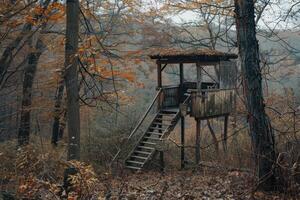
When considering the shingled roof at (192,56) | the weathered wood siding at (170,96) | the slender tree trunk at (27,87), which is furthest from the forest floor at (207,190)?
the slender tree trunk at (27,87)

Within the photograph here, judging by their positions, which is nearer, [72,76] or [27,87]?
[72,76]

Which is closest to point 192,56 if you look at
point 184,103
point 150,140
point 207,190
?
point 184,103

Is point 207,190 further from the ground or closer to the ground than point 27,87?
closer to the ground

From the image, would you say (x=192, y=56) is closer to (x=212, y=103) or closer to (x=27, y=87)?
(x=212, y=103)

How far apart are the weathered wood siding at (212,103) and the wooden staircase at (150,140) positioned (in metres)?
1.00

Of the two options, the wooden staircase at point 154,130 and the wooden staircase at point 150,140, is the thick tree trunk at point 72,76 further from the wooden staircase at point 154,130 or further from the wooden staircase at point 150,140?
the wooden staircase at point 150,140

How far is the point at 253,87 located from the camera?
9.18 metres

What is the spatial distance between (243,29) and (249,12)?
0.40 metres

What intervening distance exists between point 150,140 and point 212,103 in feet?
11.7

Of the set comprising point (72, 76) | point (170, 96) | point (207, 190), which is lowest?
point (207, 190)

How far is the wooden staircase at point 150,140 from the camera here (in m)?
17.9

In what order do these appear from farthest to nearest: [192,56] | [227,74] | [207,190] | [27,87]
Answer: [227,74], [27,87], [192,56], [207,190]

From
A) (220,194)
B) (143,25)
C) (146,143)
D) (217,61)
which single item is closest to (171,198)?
(220,194)

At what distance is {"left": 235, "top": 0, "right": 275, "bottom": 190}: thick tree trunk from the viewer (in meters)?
9.05
